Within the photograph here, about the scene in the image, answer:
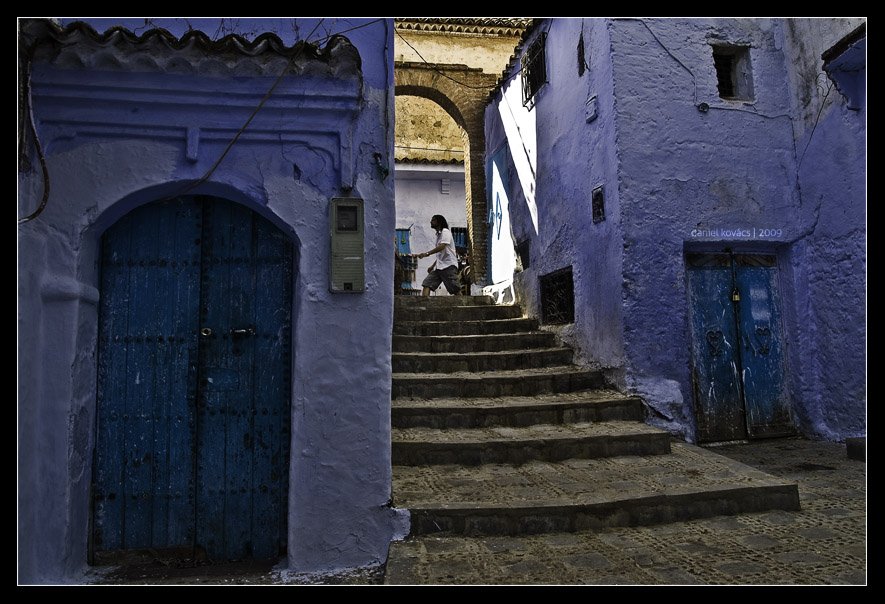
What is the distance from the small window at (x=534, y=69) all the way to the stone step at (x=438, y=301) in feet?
9.83

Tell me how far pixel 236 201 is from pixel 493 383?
315cm

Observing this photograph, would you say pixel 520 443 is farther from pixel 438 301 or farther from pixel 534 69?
pixel 534 69

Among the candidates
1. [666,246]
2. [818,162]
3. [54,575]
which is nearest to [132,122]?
[54,575]

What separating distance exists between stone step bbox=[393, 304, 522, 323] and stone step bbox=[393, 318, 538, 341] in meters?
0.22

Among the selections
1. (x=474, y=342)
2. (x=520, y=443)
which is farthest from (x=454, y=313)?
(x=520, y=443)

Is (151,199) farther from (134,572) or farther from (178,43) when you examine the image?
(134,572)

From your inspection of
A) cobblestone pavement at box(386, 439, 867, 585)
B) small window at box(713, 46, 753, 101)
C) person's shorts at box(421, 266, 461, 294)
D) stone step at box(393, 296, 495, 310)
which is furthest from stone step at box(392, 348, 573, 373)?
small window at box(713, 46, 753, 101)

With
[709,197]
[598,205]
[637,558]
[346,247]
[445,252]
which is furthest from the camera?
[445,252]

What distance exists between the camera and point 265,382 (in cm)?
382

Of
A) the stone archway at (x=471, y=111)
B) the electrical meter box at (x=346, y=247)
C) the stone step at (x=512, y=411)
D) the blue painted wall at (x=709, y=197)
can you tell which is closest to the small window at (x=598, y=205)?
the blue painted wall at (x=709, y=197)

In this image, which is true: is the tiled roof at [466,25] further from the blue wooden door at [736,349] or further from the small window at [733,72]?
the blue wooden door at [736,349]

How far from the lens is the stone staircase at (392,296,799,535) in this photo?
147 inches

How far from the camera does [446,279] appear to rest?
913cm

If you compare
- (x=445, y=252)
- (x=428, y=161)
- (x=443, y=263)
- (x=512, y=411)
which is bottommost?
(x=512, y=411)
